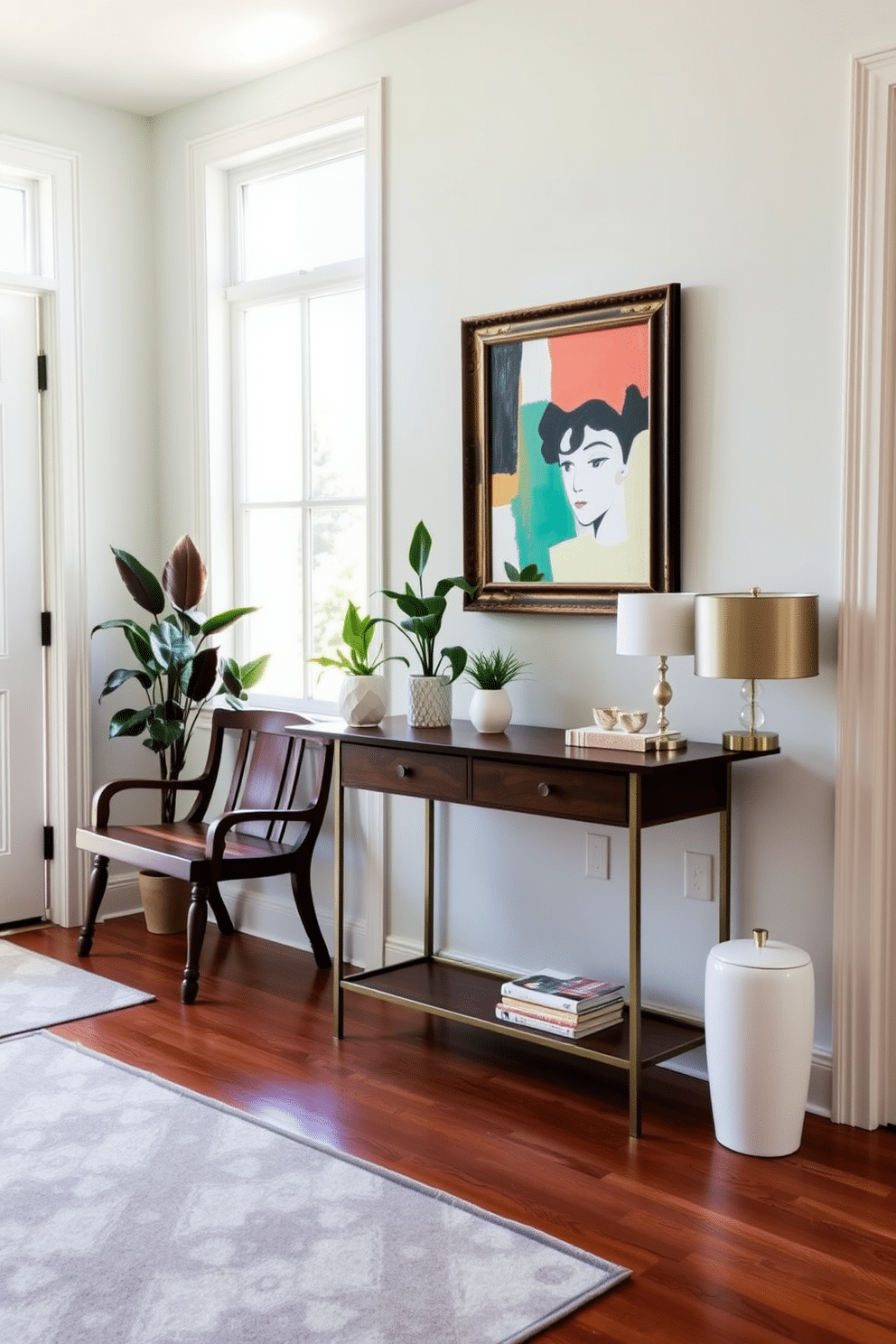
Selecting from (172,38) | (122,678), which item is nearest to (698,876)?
(122,678)

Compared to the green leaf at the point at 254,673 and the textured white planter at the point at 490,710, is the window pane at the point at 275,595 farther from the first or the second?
the textured white planter at the point at 490,710

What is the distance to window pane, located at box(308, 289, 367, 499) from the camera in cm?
434

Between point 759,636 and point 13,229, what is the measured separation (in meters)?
3.22

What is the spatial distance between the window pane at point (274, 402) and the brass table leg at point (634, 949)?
6.97ft

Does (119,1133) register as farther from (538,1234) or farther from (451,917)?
(451,917)

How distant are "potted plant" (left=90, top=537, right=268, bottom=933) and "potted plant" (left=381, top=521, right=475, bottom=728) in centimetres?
110

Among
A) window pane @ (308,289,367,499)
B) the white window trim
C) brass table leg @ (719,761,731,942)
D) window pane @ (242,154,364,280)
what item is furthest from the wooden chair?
window pane @ (242,154,364,280)

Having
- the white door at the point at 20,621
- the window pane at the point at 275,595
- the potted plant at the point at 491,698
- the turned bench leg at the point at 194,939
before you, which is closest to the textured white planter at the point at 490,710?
the potted plant at the point at 491,698

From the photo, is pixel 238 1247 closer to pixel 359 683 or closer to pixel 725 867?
pixel 725 867

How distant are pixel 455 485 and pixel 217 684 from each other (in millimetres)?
1442

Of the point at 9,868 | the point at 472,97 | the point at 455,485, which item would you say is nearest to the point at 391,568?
the point at 455,485

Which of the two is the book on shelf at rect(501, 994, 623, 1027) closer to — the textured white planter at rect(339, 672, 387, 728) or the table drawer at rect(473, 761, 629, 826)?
the table drawer at rect(473, 761, 629, 826)

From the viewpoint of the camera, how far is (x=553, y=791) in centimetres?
308

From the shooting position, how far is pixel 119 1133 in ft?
9.75
